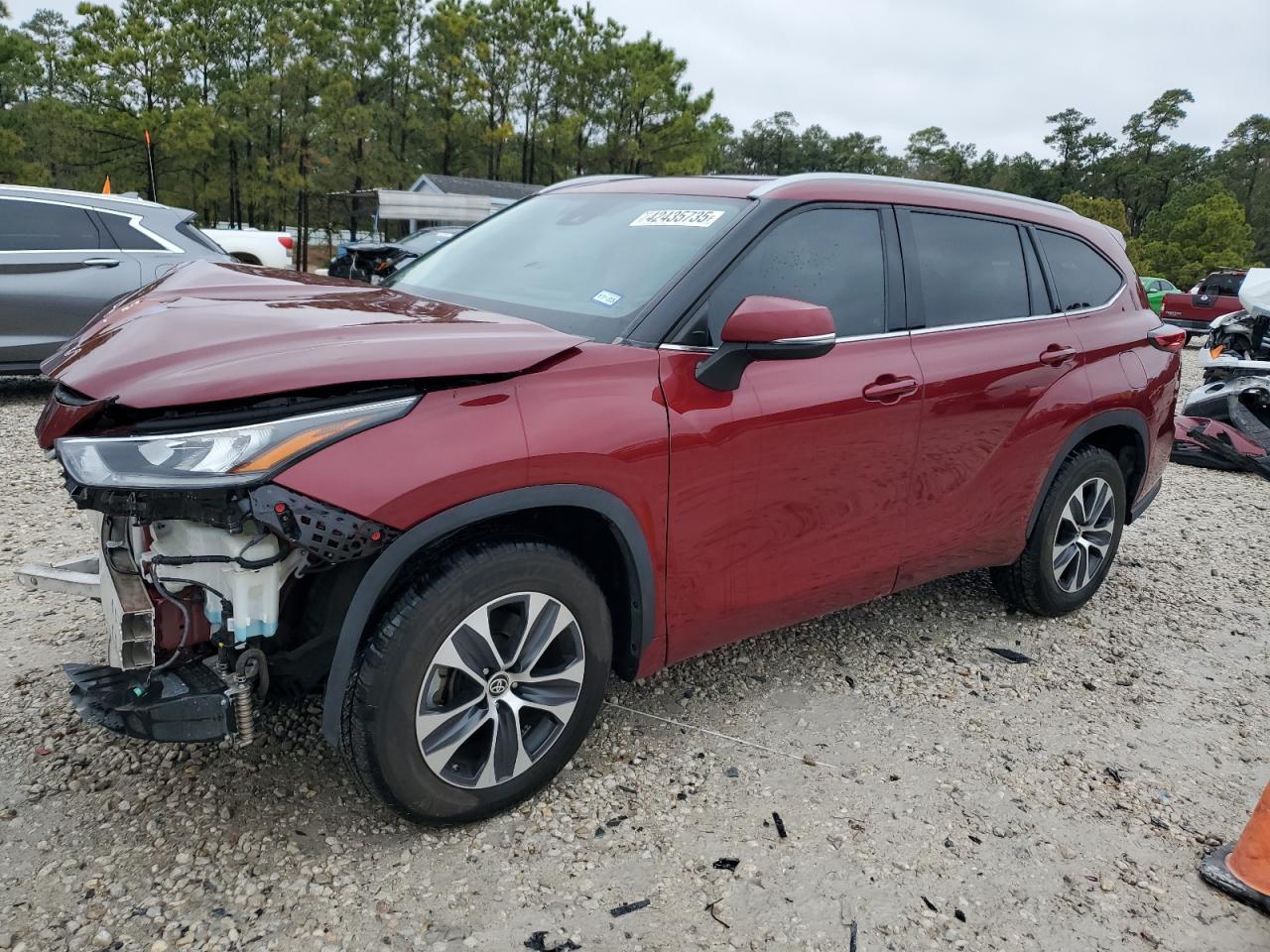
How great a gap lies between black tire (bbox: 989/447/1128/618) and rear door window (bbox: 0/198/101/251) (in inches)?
281

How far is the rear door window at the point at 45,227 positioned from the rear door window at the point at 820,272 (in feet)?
21.5

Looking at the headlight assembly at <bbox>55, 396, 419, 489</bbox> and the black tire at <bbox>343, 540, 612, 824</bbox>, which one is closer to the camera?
the headlight assembly at <bbox>55, 396, 419, 489</bbox>

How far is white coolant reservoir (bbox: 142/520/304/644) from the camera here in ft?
6.63

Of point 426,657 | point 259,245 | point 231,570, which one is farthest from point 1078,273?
point 259,245

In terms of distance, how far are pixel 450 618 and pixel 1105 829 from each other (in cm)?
205

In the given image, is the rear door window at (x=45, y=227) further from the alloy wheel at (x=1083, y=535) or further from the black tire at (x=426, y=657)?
the alloy wheel at (x=1083, y=535)

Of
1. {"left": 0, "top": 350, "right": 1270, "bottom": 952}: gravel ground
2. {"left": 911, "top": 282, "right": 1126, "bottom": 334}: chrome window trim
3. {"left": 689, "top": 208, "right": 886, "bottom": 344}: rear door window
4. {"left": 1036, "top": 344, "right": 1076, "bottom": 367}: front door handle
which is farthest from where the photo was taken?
{"left": 1036, "top": 344, "right": 1076, "bottom": 367}: front door handle

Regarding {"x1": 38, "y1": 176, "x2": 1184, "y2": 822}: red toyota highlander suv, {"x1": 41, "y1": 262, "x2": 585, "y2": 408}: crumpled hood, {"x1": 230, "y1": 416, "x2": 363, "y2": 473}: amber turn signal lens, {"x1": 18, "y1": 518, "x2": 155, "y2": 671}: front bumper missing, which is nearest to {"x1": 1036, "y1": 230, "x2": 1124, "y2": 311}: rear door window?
{"x1": 38, "y1": 176, "x2": 1184, "y2": 822}: red toyota highlander suv

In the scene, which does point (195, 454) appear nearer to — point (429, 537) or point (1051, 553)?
point (429, 537)

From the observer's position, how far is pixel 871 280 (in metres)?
3.20

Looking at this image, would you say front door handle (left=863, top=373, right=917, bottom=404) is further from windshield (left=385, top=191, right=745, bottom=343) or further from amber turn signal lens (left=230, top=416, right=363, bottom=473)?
amber turn signal lens (left=230, top=416, right=363, bottom=473)

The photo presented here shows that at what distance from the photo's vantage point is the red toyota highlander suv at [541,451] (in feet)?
6.71

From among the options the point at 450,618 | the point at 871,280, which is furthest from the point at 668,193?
the point at 450,618

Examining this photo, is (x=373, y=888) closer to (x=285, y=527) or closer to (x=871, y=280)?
(x=285, y=527)
